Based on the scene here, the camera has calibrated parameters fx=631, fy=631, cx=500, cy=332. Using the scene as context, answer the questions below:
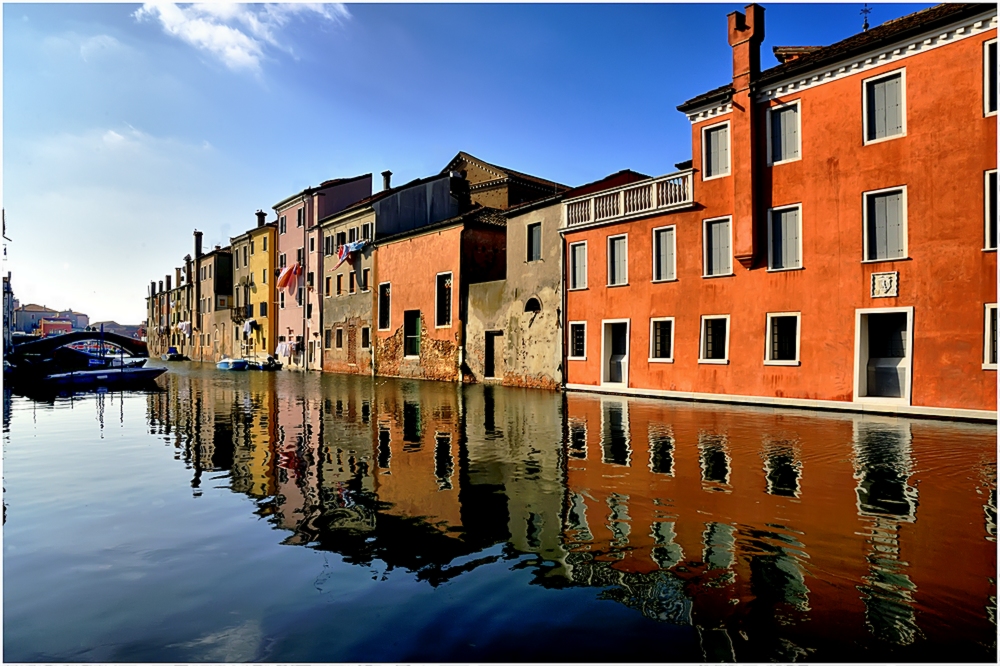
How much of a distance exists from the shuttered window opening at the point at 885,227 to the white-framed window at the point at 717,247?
12.8ft

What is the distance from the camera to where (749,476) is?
8.11 meters

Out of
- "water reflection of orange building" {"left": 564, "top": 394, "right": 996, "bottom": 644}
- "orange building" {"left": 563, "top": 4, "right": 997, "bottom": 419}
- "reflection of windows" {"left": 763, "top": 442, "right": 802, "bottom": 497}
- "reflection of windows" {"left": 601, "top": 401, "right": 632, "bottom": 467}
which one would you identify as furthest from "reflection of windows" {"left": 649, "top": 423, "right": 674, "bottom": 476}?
"orange building" {"left": 563, "top": 4, "right": 997, "bottom": 419}

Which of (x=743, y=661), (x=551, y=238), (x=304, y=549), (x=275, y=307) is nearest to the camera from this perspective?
(x=743, y=661)

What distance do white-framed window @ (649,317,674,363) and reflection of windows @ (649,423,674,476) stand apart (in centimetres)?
787

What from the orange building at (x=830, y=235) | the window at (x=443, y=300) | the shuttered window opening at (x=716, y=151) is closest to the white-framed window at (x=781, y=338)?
the orange building at (x=830, y=235)

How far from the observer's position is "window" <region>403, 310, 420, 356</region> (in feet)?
114

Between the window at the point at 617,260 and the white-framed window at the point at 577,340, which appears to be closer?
the window at the point at 617,260

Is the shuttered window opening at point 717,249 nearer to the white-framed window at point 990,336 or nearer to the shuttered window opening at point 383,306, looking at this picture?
the white-framed window at point 990,336

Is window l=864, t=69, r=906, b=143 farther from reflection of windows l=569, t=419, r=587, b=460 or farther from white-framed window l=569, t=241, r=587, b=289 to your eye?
reflection of windows l=569, t=419, r=587, b=460

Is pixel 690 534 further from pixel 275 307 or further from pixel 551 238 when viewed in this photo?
pixel 275 307

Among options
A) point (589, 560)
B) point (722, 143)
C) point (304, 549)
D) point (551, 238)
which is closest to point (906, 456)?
point (589, 560)

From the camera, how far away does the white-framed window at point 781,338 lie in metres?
18.1

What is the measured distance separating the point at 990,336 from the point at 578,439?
10284 mm

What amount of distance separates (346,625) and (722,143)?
19.7m
